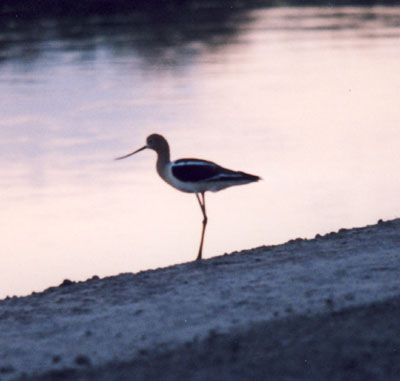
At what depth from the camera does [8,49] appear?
115 ft

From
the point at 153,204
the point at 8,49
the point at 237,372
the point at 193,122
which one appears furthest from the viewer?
the point at 8,49

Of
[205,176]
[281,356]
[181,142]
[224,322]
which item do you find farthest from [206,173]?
[181,142]

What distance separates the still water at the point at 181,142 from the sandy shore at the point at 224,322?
264 centimetres

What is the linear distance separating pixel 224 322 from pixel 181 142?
11.3 metres

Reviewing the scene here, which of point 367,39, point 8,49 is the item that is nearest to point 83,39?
point 8,49

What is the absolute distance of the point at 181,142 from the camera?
18500mm

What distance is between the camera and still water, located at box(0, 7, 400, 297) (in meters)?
12.9

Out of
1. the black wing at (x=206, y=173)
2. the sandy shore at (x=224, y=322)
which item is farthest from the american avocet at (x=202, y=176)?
the sandy shore at (x=224, y=322)

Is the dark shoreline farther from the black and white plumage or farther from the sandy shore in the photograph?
the black and white plumage

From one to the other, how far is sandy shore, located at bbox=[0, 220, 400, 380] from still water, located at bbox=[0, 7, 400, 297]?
264 centimetres

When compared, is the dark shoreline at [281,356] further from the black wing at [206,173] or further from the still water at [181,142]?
the still water at [181,142]

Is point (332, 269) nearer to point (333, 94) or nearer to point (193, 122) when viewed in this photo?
point (193, 122)

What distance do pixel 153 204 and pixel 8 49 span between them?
71.8 ft

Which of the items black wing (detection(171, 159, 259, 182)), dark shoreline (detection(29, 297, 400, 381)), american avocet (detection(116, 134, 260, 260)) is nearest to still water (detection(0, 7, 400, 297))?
american avocet (detection(116, 134, 260, 260))
